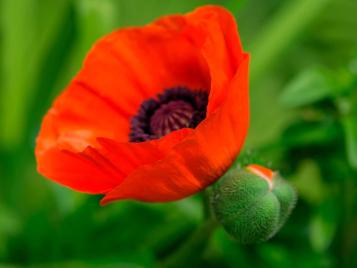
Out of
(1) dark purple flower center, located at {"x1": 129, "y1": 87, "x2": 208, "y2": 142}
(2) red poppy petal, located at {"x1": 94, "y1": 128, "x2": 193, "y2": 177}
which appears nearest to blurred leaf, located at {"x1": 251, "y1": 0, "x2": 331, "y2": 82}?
(1) dark purple flower center, located at {"x1": 129, "y1": 87, "x2": 208, "y2": 142}

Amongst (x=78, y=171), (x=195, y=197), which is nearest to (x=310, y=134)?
(x=195, y=197)

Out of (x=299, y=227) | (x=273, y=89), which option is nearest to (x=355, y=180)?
(x=299, y=227)

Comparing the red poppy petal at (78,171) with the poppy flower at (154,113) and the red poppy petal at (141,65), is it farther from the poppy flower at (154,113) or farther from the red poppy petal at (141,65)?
the red poppy petal at (141,65)

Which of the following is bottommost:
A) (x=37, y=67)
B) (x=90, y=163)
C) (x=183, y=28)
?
(x=37, y=67)

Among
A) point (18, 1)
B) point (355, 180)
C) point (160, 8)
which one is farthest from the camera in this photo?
point (160, 8)

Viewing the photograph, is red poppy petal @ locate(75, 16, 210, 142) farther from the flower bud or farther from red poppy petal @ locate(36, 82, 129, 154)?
the flower bud

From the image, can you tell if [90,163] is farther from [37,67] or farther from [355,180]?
[37,67]

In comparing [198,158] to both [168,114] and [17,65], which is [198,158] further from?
[17,65]

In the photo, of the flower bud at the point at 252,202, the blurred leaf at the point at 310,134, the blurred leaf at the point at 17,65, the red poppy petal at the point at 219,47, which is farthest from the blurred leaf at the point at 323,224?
the blurred leaf at the point at 17,65

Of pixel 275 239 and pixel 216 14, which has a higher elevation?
pixel 216 14
